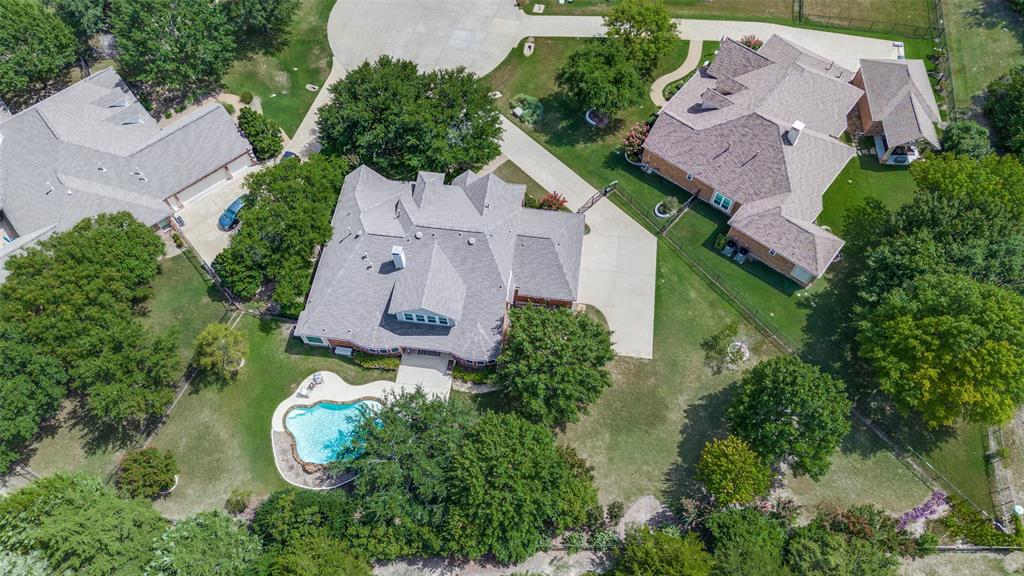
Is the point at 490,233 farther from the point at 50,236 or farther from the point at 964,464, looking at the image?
the point at 964,464

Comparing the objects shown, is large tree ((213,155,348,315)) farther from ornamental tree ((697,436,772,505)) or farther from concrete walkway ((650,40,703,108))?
concrete walkway ((650,40,703,108))

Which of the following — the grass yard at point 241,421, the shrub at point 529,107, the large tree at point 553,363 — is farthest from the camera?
the shrub at point 529,107

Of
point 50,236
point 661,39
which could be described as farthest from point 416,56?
point 50,236

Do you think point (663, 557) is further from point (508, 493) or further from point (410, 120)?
point (410, 120)

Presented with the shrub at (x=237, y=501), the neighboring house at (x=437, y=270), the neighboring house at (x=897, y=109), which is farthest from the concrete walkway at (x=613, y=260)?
the shrub at (x=237, y=501)

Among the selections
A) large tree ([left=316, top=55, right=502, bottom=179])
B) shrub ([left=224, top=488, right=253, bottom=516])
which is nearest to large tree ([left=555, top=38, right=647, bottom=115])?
large tree ([left=316, top=55, right=502, bottom=179])

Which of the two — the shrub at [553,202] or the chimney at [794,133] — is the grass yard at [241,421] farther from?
the chimney at [794,133]
